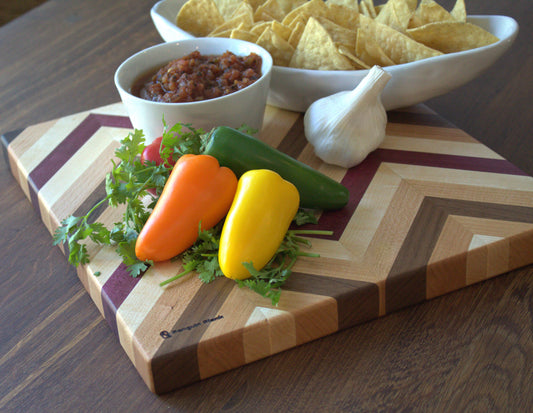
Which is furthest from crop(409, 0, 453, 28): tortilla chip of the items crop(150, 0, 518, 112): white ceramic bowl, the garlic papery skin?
the garlic papery skin

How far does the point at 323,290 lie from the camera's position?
1.28m

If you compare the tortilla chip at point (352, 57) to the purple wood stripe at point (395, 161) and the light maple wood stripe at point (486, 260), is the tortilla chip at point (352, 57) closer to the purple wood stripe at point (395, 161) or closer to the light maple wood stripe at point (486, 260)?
the purple wood stripe at point (395, 161)

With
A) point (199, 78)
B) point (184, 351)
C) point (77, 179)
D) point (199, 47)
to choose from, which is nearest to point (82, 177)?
point (77, 179)

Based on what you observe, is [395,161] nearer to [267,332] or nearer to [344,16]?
[344,16]

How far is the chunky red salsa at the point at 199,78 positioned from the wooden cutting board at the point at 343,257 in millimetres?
231

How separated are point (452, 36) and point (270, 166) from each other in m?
0.71

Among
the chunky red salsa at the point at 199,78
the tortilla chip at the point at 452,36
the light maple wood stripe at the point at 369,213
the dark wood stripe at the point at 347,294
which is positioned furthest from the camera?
the tortilla chip at the point at 452,36

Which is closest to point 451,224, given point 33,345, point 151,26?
point 33,345

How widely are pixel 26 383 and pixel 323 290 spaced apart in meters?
0.62

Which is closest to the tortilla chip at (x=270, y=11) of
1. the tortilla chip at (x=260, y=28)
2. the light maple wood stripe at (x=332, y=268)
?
the tortilla chip at (x=260, y=28)

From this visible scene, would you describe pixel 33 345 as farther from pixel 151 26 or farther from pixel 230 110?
pixel 151 26

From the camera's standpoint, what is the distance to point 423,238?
140 cm

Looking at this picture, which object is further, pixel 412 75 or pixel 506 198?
pixel 412 75

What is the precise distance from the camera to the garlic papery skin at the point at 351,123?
1.60 m
